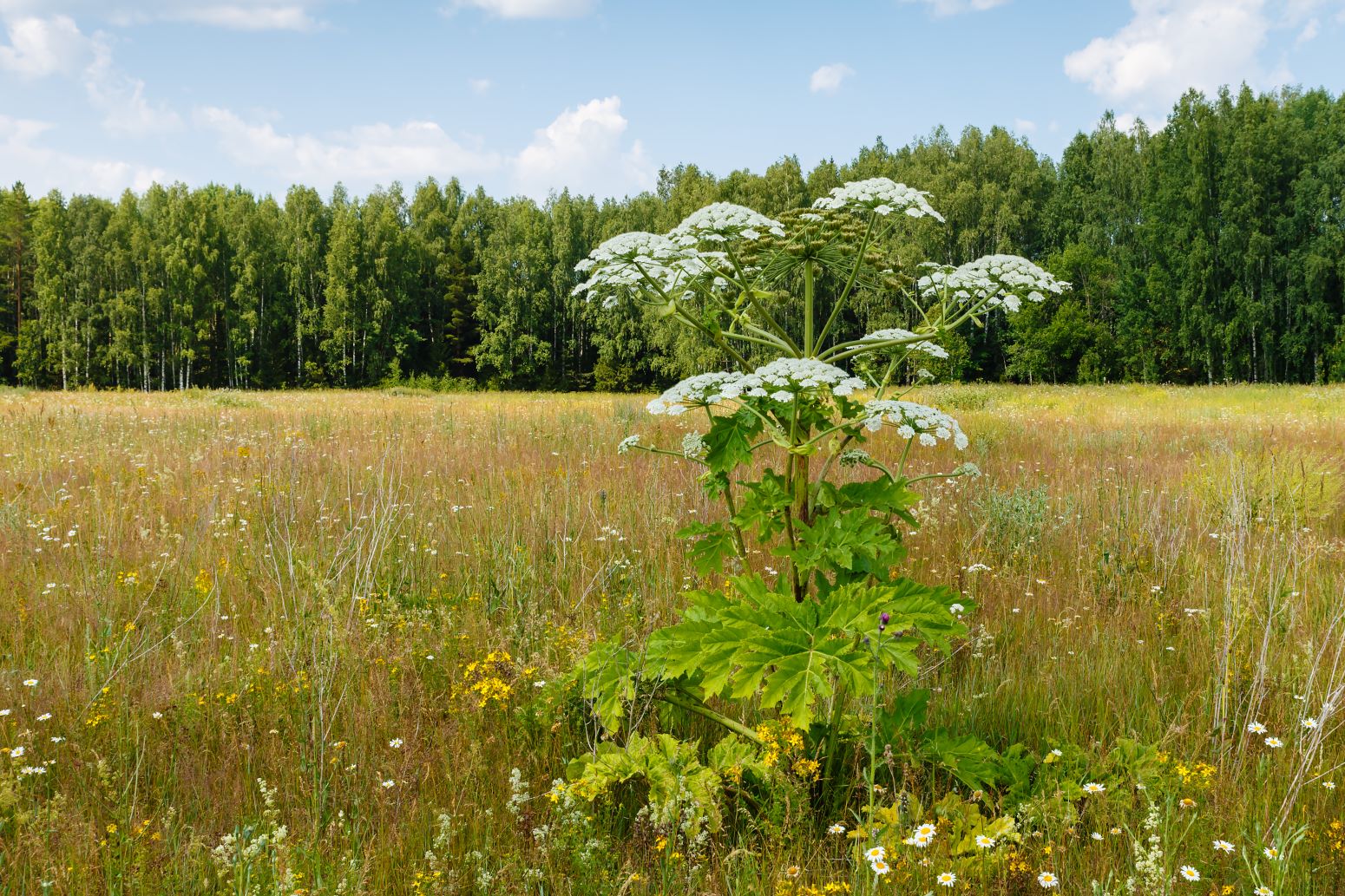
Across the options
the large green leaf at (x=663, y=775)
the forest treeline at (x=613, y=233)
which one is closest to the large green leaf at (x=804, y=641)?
the large green leaf at (x=663, y=775)

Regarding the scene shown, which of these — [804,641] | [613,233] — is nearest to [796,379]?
[804,641]

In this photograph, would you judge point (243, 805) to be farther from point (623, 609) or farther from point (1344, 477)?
point (1344, 477)

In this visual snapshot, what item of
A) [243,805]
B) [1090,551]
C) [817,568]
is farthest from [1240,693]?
[243,805]

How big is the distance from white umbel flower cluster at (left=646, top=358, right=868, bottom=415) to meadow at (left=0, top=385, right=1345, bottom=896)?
1.10 meters

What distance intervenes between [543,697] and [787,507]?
1068mm

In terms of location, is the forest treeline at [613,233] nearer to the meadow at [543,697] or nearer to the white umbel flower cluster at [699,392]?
the meadow at [543,697]

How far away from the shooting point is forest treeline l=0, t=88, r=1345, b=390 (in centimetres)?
3747

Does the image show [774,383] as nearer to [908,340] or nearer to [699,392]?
[699,392]

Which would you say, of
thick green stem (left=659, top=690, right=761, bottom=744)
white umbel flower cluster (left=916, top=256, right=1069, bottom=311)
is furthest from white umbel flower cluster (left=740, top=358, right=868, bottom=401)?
thick green stem (left=659, top=690, right=761, bottom=744)

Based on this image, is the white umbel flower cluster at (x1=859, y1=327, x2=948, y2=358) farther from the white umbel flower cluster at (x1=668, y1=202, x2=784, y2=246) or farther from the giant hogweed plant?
the white umbel flower cluster at (x1=668, y1=202, x2=784, y2=246)

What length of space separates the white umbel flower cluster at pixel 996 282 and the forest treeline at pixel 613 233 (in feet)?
111

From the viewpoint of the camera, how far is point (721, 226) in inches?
104

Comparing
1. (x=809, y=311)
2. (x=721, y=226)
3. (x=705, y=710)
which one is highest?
(x=721, y=226)

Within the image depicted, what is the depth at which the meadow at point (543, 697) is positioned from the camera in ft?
6.73
